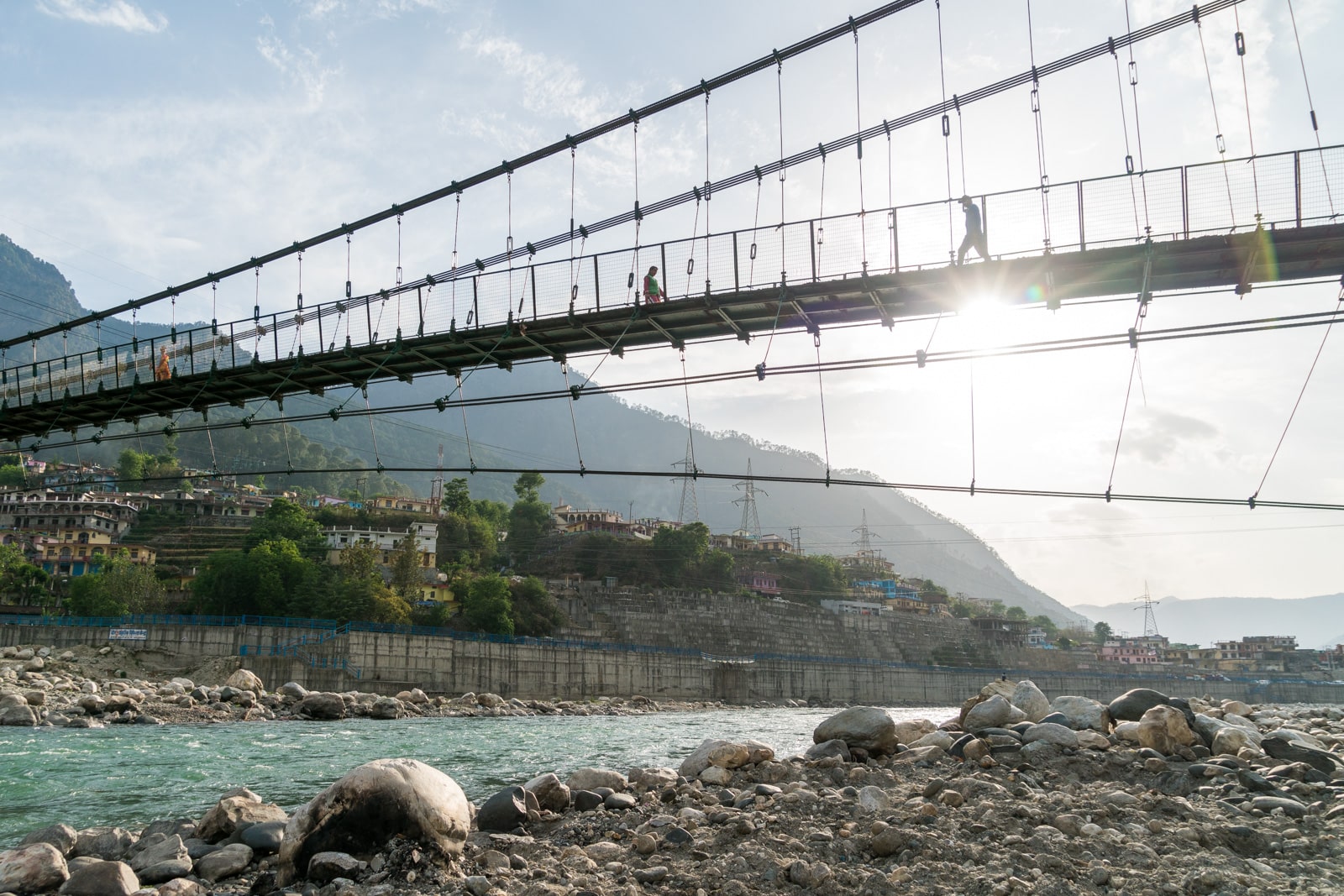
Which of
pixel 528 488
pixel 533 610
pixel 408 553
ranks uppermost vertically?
pixel 528 488

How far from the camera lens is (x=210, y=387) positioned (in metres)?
20.3

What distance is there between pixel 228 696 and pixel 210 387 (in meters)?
16.8

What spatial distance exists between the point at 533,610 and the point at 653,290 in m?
58.7

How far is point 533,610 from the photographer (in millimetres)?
70250

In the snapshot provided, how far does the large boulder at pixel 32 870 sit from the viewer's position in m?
7.26

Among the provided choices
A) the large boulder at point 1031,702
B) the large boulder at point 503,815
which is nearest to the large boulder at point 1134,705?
the large boulder at point 1031,702

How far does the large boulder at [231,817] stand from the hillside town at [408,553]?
56.8 metres

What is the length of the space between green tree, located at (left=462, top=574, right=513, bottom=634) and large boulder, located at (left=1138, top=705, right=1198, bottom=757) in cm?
5741

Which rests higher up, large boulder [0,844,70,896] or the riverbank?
large boulder [0,844,70,896]

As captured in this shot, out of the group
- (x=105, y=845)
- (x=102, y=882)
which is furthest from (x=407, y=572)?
(x=102, y=882)

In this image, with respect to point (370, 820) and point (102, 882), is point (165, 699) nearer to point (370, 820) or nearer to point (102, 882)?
point (102, 882)

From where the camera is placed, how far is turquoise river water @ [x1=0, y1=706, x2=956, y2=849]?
12.1 meters

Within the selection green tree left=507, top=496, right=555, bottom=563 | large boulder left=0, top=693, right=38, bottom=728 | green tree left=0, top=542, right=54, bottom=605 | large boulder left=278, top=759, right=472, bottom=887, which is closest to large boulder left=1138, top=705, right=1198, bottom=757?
large boulder left=278, top=759, right=472, bottom=887

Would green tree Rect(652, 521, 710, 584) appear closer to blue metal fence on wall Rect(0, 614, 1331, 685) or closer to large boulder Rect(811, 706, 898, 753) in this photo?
blue metal fence on wall Rect(0, 614, 1331, 685)
